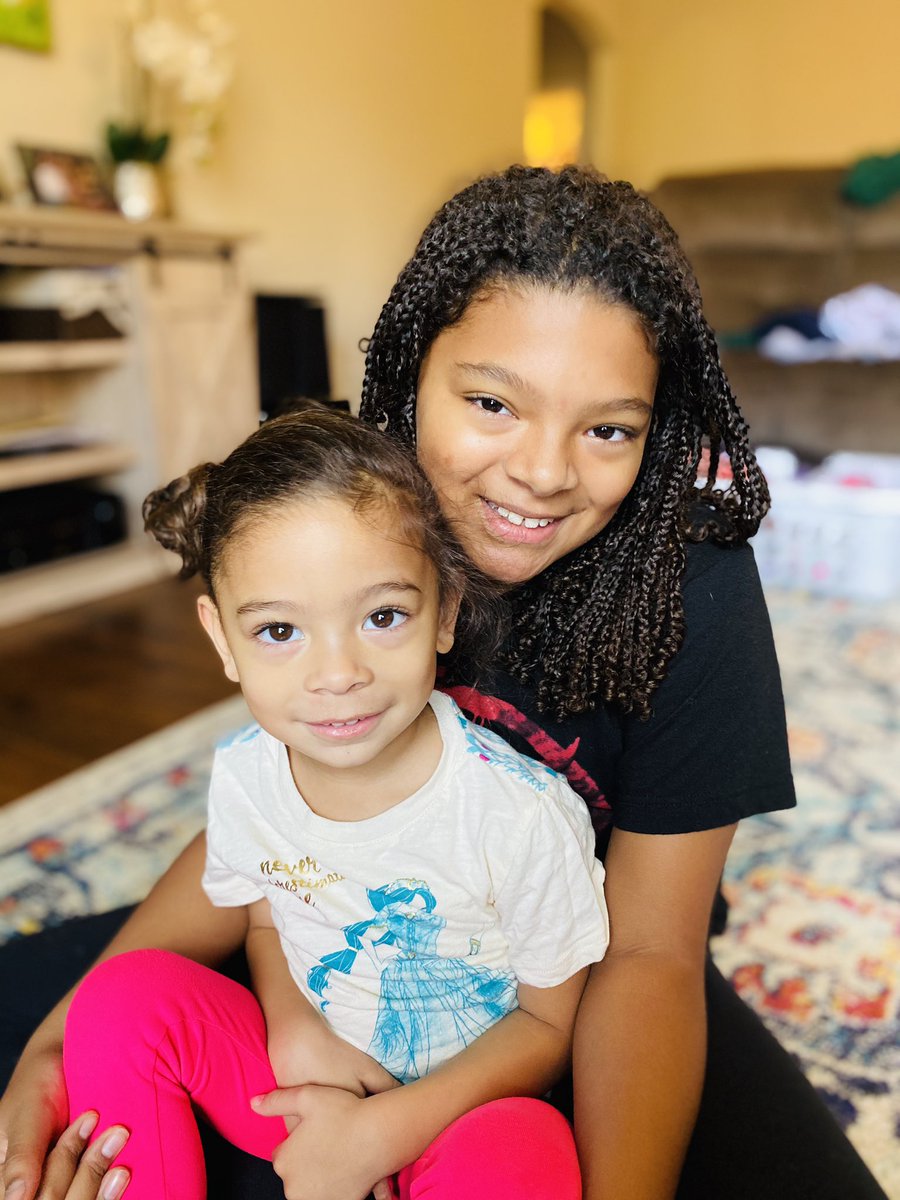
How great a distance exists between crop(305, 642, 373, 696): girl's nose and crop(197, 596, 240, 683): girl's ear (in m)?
0.09

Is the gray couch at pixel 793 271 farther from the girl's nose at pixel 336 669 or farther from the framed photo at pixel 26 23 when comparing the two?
the girl's nose at pixel 336 669

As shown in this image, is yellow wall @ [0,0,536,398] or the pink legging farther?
yellow wall @ [0,0,536,398]

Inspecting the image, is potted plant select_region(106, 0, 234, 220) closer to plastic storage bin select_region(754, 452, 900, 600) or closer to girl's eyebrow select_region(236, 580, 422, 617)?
plastic storage bin select_region(754, 452, 900, 600)

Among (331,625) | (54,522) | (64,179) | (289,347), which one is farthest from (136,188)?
(331,625)

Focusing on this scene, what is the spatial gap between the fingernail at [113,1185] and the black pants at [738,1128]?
9 centimetres

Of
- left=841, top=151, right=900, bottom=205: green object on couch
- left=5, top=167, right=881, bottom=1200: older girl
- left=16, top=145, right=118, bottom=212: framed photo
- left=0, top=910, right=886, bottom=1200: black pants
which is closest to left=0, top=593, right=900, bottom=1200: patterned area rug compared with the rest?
left=0, top=910, right=886, bottom=1200: black pants

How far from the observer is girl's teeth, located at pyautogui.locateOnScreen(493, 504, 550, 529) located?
80cm

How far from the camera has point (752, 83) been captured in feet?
17.9

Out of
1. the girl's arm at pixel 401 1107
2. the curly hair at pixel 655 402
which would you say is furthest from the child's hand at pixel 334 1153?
the curly hair at pixel 655 402

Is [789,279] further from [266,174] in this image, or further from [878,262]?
[266,174]

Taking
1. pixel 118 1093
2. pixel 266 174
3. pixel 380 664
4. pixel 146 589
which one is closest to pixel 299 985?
pixel 118 1093

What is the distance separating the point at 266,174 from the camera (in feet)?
13.0

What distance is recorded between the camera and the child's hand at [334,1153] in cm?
69

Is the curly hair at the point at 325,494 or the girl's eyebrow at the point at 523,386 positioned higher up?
the girl's eyebrow at the point at 523,386
